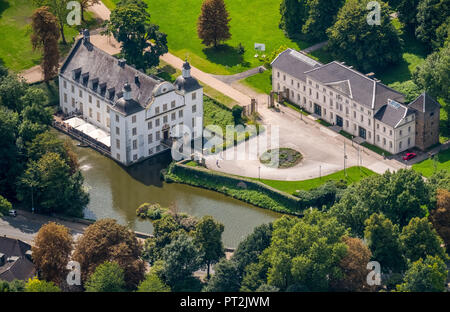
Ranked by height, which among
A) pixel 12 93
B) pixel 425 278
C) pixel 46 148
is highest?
pixel 12 93

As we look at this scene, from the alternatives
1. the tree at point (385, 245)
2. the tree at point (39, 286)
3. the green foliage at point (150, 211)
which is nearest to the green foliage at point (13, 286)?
the tree at point (39, 286)

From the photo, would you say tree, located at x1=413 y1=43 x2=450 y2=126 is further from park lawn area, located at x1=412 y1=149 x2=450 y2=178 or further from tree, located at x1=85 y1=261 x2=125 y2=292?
tree, located at x1=85 y1=261 x2=125 y2=292

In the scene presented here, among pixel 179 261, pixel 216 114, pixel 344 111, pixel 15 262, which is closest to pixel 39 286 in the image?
pixel 15 262

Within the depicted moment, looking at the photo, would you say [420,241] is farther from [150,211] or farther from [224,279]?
[150,211]

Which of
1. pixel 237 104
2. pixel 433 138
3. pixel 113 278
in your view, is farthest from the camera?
pixel 237 104

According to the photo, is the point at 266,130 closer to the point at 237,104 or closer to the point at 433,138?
the point at 237,104

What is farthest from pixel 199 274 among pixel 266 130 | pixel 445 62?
pixel 445 62
